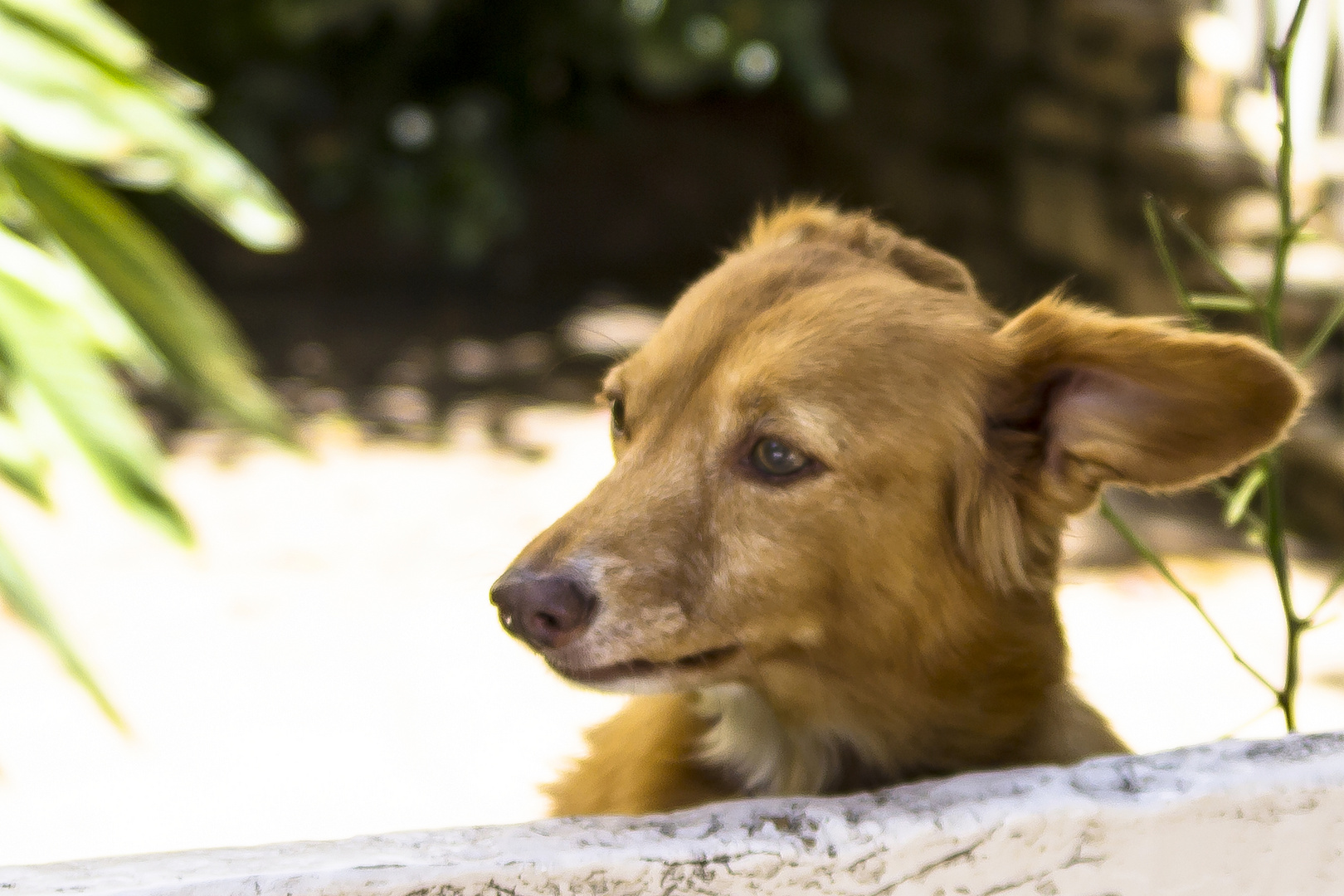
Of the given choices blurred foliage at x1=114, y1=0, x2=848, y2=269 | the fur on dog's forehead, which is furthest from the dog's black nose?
blurred foliage at x1=114, y1=0, x2=848, y2=269

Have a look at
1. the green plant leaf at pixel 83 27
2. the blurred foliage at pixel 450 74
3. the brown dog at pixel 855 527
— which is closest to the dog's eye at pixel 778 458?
the brown dog at pixel 855 527

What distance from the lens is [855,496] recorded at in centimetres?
183

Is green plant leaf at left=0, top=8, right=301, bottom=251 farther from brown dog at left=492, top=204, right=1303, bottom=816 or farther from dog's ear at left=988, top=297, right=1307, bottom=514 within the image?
dog's ear at left=988, top=297, right=1307, bottom=514

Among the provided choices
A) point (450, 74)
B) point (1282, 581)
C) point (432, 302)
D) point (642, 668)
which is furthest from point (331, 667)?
point (432, 302)

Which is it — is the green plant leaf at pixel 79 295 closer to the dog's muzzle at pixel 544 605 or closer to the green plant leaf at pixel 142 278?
the green plant leaf at pixel 142 278

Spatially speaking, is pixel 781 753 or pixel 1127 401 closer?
pixel 1127 401

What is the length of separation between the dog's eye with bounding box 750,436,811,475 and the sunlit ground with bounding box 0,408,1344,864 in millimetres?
1013

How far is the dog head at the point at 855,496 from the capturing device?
1734mm

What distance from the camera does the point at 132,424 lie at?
6.46 ft

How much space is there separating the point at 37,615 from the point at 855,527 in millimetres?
1184

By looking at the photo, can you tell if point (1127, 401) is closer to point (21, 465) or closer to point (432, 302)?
point (21, 465)

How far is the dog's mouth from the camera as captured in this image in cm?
Result: 173

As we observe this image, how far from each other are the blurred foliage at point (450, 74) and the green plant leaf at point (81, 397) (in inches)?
197

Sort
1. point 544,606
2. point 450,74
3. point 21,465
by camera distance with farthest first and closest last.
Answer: point 450,74, point 21,465, point 544,606
